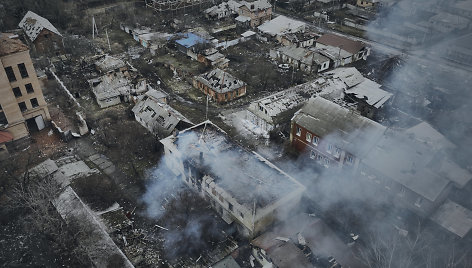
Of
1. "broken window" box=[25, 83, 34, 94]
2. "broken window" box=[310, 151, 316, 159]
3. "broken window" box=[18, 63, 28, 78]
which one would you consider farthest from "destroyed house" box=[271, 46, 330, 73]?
"broken window" box=[18, 63, 28, 78]

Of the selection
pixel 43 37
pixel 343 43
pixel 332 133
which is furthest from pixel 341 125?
pixel 43 37

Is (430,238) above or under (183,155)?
under

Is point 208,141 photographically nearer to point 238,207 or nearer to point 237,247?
point 238,207

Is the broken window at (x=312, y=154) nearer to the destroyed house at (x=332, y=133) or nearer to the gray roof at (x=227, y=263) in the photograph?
the destroyed house at (x=332, y=133)

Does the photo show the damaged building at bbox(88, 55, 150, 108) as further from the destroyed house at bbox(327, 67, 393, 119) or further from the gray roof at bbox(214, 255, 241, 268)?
the gray roof at bbox(214, 255, 241, 268)

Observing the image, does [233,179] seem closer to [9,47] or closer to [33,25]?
[9,47]

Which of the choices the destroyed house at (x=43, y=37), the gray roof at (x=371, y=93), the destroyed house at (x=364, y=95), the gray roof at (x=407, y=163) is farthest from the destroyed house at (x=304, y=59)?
the destroyed house at (x=43, y=37)

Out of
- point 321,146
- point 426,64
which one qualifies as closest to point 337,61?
point 426,64
